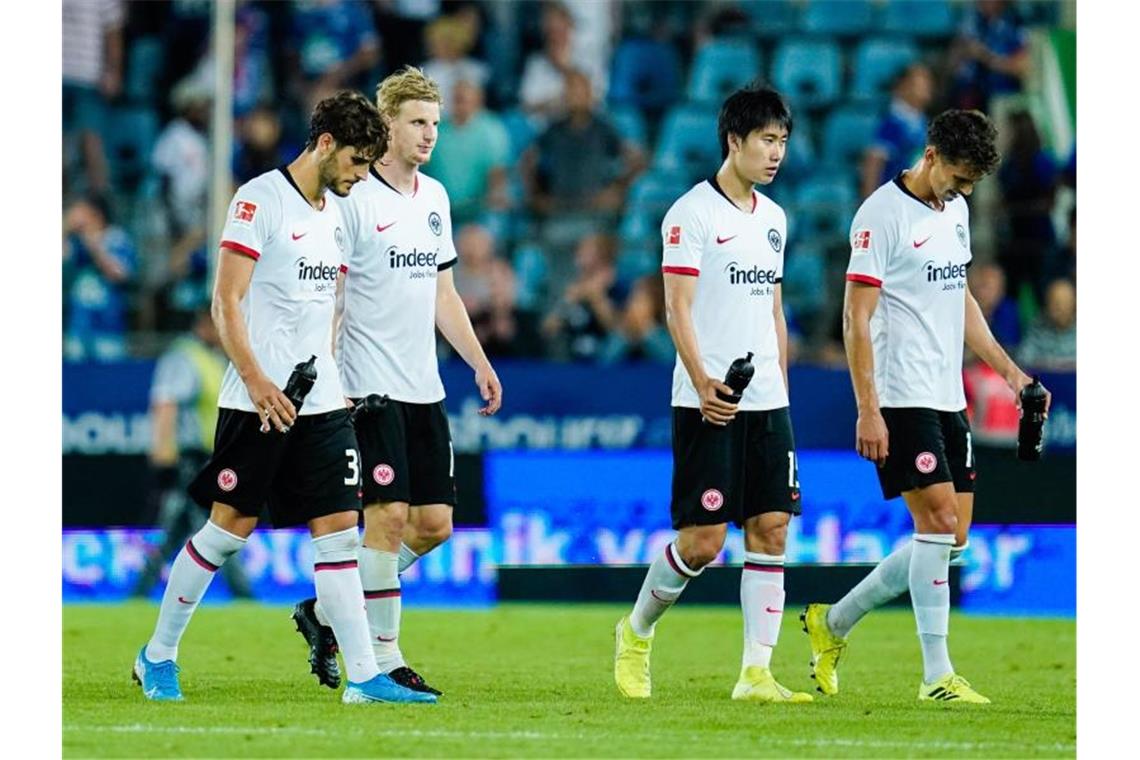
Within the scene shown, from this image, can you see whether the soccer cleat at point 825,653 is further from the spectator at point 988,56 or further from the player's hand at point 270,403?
the spectator at point 988,56

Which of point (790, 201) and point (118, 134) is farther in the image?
point (118, 134)

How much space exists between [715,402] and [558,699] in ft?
4.87

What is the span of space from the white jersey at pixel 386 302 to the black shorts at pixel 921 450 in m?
2.00

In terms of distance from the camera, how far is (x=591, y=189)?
1984 centimetres

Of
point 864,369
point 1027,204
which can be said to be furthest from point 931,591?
point 1027,204

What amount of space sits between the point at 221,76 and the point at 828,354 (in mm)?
5819

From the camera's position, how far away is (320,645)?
9633 mm

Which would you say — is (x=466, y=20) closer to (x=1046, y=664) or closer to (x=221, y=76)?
(x=221, y=76)

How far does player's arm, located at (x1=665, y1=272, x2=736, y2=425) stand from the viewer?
9023 millimetres

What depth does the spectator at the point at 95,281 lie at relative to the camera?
62.9 ft

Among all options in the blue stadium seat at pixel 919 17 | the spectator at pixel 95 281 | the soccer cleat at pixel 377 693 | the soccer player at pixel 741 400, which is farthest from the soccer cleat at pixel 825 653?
the blue stadium seat at pixel 919 17

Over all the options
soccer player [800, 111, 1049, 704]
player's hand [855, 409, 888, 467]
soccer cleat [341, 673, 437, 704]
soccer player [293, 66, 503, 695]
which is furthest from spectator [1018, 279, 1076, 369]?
soccer cleat [341, 673, 437, 704]

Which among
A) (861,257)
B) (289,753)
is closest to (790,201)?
(861,257)

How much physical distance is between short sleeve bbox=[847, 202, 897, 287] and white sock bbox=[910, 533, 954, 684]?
3.78 feet
